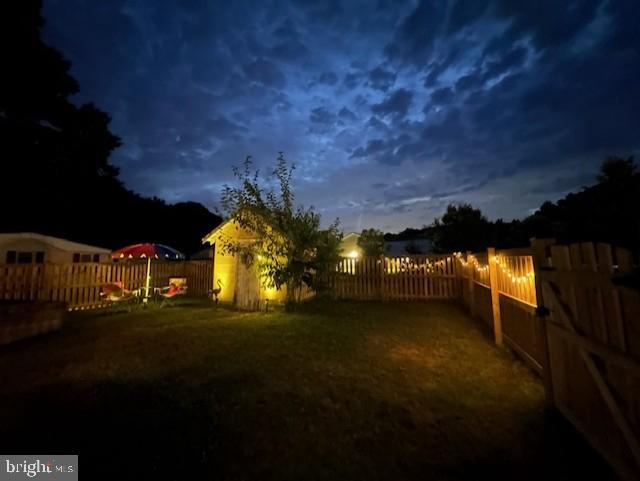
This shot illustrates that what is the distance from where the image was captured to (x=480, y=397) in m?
3.74

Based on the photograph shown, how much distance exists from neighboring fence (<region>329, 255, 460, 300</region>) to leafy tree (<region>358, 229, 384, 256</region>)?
6.69 meters

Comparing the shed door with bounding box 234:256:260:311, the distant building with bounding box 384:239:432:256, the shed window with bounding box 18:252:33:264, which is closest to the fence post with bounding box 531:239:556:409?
the shed door with bounding box 234:256:260:311

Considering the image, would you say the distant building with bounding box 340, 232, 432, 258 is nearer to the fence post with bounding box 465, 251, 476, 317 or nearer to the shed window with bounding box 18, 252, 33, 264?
the fence post with bounding box 465, 251, 476, 317

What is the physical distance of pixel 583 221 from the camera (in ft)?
47.1

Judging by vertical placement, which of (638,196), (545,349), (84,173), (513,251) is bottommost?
(545,349)

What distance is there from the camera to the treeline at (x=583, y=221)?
42.5 ft

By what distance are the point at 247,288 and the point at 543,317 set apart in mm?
8638

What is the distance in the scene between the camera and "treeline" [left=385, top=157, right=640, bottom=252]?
42.5 feet

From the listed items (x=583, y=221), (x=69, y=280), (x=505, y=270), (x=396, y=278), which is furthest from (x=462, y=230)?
(x=69, y=280)

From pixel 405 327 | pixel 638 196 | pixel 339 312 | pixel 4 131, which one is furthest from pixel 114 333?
pixel 638 196

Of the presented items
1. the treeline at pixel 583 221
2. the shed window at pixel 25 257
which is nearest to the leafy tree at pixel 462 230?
the treeline at pixel 583 221

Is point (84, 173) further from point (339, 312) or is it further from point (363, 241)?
point (363, 241)

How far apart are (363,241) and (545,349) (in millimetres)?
15912

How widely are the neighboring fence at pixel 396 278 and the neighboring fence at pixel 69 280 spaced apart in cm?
662
